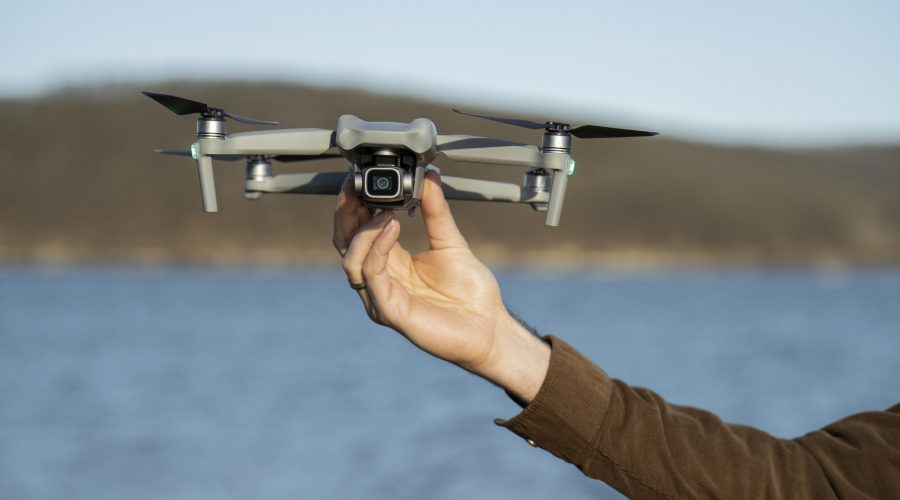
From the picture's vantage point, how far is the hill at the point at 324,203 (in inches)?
4018

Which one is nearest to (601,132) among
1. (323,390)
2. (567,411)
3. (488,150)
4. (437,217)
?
(488,150)

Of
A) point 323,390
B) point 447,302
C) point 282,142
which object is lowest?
point 323,390

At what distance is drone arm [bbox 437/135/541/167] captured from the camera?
2.36 meters

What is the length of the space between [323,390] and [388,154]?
2231cm

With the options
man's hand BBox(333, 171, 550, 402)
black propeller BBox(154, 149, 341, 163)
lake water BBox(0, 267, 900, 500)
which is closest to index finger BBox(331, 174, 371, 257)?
man's hand BBox(333, 171, 550, 402)

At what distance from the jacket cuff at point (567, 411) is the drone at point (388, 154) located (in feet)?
1.55

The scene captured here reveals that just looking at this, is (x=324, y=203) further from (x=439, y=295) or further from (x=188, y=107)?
(x=188, y=107)

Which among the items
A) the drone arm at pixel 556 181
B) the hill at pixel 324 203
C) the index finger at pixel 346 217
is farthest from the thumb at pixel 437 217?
the hill at pixel 324 203

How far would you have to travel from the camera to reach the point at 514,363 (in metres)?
2.83

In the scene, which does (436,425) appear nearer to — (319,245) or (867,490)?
(867,490)

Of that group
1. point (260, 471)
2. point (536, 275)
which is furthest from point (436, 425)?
point (536, 275)

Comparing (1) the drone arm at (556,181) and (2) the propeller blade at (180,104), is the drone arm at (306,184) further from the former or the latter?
(1) the drone arm at (556,181)

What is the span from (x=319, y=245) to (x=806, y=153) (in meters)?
80.1

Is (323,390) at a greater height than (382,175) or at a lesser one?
lesser
